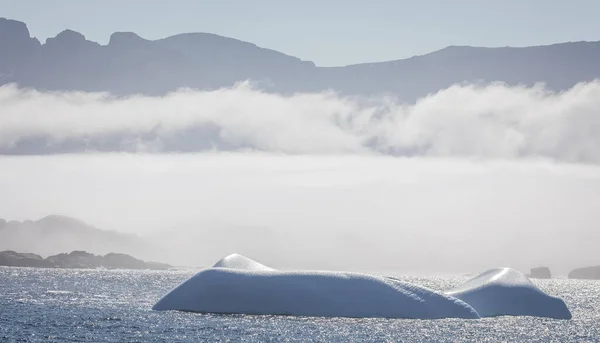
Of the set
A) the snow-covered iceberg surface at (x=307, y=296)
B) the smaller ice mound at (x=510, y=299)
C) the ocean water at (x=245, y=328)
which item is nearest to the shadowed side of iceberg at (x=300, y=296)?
the snow-covered iceberg surface at (x=307, y=296)

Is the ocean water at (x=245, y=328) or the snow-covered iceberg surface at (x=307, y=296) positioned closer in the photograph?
the ocean water at (x=245, y=328)

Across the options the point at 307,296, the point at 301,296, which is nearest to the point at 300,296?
the point at 301,296

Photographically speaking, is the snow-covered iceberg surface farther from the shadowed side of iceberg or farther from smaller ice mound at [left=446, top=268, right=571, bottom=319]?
smaller ice mound at [left=446, top=268, right=571, bottom=319]

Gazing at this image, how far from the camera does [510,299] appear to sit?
98.9m

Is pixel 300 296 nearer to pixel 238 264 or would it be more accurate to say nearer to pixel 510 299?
pixel 238 264

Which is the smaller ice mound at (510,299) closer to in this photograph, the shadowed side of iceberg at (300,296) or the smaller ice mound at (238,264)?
the shadowed side of iceberg at (300,296)

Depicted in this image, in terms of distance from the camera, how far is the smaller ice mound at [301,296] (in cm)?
8938

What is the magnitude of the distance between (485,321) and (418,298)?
23.8ft

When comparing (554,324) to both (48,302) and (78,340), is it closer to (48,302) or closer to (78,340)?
(78,340)

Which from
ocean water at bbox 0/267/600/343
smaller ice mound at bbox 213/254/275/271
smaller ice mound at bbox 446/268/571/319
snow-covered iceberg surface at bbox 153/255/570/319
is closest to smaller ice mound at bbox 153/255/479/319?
snow-covered iceberg surface at bbox 153/255/570/319

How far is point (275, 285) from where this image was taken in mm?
89750

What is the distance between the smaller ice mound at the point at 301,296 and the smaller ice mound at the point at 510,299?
8775 mm

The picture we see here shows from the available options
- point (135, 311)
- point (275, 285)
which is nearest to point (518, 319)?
point (275, 285)

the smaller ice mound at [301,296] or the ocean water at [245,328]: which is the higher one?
the smaller ice mound at [301,296]
